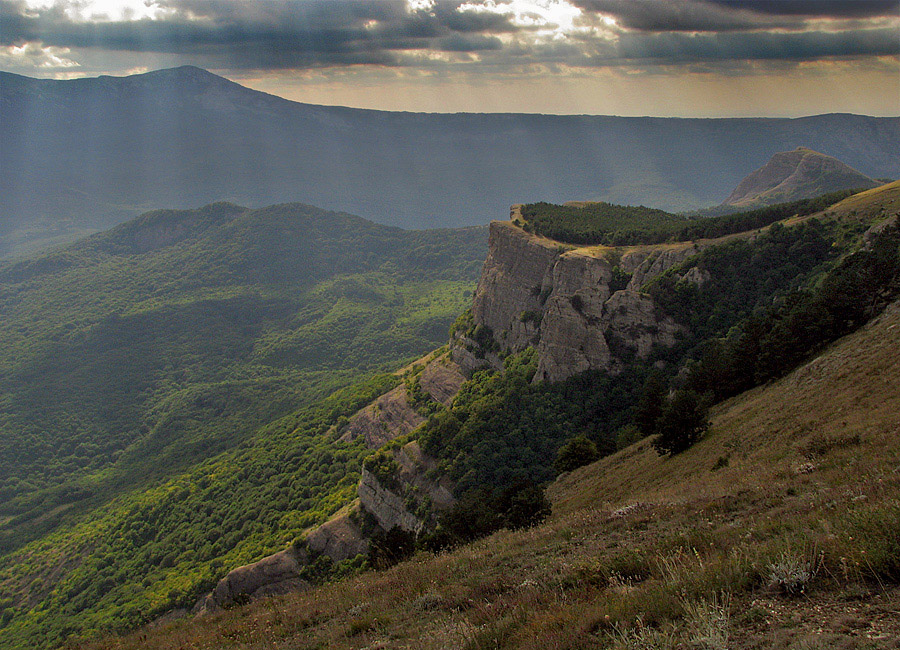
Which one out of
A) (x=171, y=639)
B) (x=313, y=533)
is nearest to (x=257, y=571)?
(x=313, y=533)

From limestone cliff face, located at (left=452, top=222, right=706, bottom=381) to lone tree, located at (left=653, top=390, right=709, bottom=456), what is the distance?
2765cm

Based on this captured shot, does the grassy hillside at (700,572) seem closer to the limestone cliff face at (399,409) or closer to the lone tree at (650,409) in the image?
the lone tree at (650,409)

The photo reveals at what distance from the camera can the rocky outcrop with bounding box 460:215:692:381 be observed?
195ft

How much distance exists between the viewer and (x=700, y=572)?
8484mm

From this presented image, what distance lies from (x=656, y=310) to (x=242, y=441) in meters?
94.5

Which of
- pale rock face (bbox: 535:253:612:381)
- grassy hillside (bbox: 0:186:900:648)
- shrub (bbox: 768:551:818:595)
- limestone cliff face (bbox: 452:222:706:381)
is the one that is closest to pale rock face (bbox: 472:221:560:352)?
limestone cliff face (bbox: 452:222:706:381)

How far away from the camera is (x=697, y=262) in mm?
60938

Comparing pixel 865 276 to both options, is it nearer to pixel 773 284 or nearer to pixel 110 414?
pixel 773 284

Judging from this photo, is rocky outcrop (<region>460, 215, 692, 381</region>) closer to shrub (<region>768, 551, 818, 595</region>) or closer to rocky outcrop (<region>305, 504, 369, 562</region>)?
rocky outcrop (<region>305, 504, 369, 562</region>)

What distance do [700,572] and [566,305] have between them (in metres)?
54.6

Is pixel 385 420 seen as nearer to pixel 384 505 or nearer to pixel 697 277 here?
pixel 384 505

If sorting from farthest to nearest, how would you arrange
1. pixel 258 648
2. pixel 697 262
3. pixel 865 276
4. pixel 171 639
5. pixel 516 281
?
pixel 516 281
pixel 697 262
pixel 865 276
pixel 171 639
pixel 258 648

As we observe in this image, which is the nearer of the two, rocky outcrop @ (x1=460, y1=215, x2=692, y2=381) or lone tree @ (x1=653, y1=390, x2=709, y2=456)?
lone tree @ (x1=653, y1=390, x2=709, y2=456)

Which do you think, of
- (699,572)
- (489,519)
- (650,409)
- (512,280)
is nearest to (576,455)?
(650,409)
